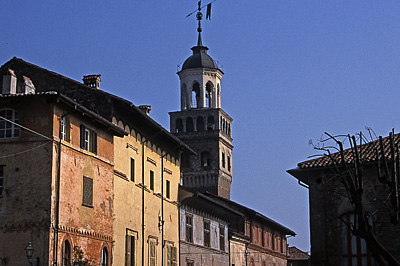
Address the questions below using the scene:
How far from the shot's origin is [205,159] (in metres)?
83.4

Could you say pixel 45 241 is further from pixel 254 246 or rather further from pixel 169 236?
pixel 254 246

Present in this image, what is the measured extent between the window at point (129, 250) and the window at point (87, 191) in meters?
4.98

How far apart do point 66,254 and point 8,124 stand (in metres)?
4.90

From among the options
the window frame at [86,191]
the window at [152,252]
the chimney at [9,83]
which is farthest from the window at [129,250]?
the chimney at [9,83]

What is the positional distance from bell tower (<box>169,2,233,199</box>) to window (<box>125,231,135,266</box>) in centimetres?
4777

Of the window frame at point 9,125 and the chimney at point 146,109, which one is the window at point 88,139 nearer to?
the window frame at point 9,125

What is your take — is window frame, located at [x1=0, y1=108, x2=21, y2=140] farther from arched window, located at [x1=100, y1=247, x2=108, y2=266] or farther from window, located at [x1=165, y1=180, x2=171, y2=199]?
window, located at [x1=165, y1=180, x2=171, y2=199]

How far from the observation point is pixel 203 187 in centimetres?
8300

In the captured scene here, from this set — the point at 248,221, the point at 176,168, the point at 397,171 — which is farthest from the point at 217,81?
the point at 397,171

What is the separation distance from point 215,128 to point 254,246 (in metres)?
26.5

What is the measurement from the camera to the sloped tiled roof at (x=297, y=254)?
278 feet

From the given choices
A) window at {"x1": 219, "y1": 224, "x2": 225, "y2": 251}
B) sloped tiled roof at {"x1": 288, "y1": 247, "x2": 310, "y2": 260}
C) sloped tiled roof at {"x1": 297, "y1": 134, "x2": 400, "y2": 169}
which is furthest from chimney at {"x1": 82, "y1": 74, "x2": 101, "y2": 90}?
sloped tiled roof at {"x1": 288, "y1": 247, "x2": 310, "y2": 260}

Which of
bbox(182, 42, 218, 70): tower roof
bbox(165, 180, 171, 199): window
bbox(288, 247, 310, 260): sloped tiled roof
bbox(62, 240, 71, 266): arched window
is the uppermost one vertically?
bbox(182, 42, 218, 70): tower roof

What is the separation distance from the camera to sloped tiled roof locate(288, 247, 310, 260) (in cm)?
8462
